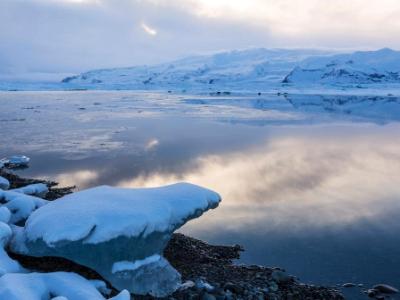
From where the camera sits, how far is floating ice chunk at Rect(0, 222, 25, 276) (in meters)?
5.95

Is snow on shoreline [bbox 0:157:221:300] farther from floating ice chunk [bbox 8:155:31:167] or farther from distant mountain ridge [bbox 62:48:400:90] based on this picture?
distant mountain ridge [bbox 62:48:400:90]

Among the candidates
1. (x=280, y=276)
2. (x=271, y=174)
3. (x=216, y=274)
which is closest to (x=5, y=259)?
(x=216, y=274)

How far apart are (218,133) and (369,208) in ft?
45.8

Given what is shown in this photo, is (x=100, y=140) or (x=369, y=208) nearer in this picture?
(x=369, y=208)

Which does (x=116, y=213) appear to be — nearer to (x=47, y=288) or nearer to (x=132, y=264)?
(x=132, y=264)

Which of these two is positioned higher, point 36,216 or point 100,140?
point 36,216

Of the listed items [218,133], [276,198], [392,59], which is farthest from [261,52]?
[276,198]

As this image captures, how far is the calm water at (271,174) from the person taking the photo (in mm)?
8789

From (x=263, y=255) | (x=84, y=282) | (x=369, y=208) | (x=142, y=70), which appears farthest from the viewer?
(x=142, y=70)

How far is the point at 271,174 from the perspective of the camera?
14.4m

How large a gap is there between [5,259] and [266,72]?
137 meters

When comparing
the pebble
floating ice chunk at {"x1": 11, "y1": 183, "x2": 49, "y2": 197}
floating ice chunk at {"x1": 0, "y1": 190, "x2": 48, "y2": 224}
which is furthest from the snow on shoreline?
floating ice chunk at {"x1": 11, "y1": 183, "x2": 49, "y2": 197}

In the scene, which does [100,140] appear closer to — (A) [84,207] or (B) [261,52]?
(A) [84,207]

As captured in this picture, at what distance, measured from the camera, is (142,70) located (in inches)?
6944
